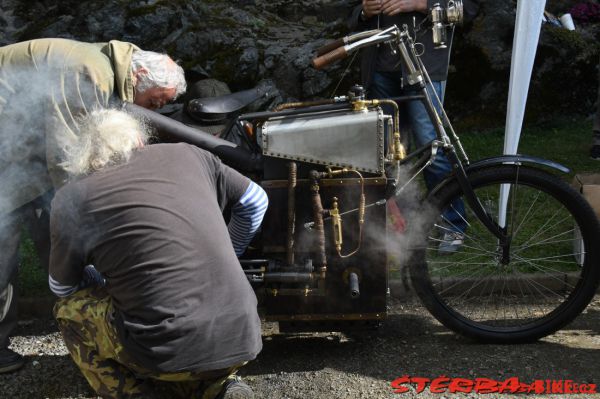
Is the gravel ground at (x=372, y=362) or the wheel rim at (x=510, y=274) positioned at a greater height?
the wheel rim at (x=510, y=274)

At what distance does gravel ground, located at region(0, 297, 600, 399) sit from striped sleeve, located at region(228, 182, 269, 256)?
0.74m

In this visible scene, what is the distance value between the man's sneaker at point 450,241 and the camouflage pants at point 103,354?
150 centimetres

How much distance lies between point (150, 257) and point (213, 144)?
37.9 inches

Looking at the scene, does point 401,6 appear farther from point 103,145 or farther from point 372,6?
point 103,145

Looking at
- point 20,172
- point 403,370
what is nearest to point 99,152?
point 20,172

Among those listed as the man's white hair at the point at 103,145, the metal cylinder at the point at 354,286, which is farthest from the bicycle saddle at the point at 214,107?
the metal cylinder at the point at 354,286

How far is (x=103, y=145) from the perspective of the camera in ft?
8.98

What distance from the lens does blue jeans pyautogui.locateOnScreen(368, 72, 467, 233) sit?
3983 mm

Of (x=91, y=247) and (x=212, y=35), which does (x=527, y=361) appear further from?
(x=212, y=35)

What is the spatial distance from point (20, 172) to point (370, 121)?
1.78 metres

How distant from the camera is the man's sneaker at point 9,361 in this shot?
3721 millimetres

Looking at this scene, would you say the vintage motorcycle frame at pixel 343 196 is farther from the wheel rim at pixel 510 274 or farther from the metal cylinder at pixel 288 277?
the wheel rim at pixel 510 274

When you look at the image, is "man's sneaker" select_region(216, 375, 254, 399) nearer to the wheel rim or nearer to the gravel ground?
the gravel ground

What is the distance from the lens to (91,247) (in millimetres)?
2730
